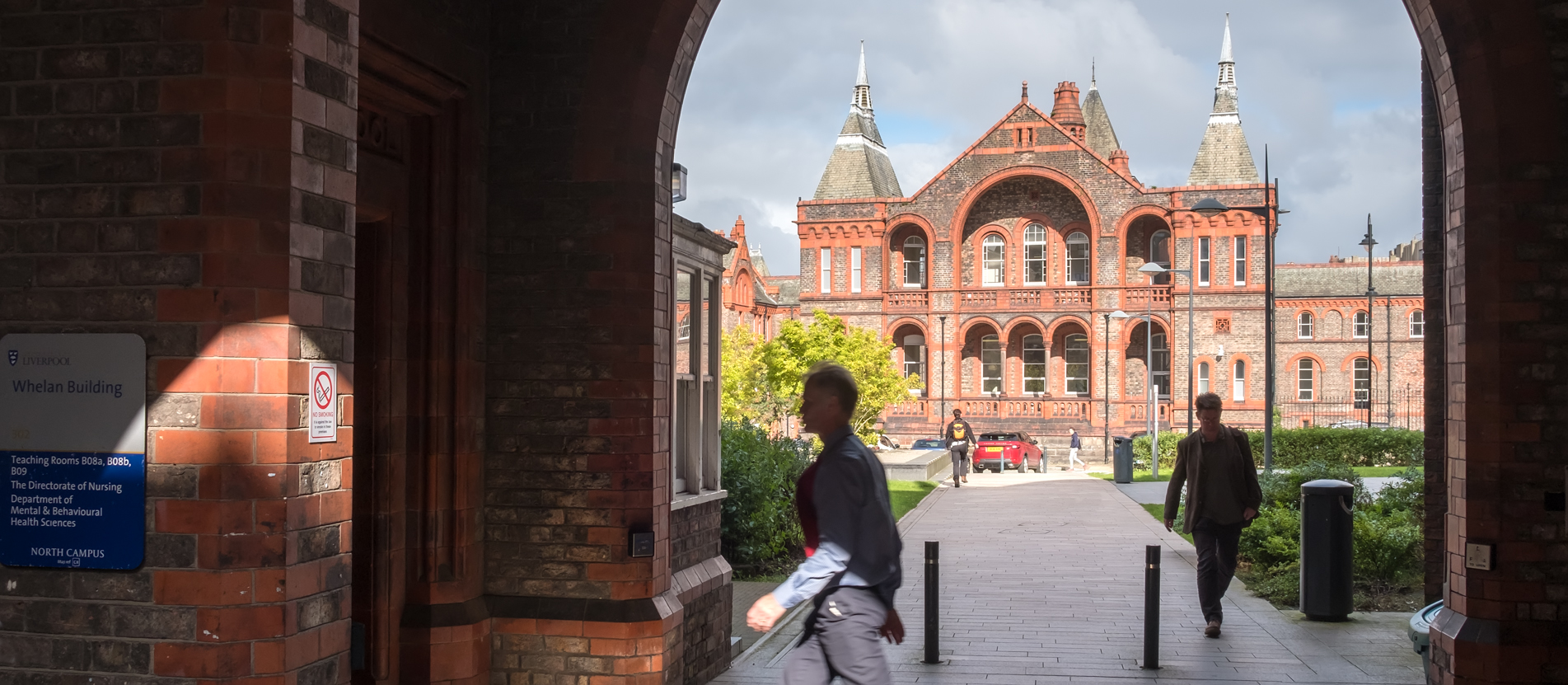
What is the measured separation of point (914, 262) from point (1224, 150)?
13.8 m

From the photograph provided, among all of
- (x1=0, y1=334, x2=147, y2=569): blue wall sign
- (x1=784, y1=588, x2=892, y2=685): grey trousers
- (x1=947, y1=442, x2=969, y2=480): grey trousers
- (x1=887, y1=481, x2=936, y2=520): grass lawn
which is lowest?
(x1=887, y1=481, x2=936, y2=520): grass lawn

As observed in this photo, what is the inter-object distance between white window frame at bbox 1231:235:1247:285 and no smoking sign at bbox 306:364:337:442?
52.4 metres

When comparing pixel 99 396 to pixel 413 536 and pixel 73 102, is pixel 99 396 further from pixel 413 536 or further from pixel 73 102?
pixel 413 536

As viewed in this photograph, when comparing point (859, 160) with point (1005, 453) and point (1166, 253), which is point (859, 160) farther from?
point (1005, 453)

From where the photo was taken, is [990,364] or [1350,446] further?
[990,364]

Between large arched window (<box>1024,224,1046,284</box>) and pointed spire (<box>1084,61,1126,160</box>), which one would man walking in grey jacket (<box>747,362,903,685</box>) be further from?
pointed spire (<box>1084,61,1126,160</box>)

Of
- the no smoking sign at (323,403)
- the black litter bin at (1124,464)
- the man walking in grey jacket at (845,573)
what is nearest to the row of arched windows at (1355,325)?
the black litter bin at (1124,464)

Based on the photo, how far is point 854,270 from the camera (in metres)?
56.3

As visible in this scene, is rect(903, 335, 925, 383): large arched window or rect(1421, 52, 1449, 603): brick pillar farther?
rect(903, 335, 925, 383): large arched window

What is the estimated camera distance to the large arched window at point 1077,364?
55.3 meters

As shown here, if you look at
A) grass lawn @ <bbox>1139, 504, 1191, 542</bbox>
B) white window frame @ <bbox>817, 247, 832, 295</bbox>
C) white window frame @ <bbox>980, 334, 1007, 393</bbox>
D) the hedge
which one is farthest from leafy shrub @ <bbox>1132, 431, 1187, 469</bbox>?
grass lawn @ <bbox>1139, 504, 1191, 542</bbox>

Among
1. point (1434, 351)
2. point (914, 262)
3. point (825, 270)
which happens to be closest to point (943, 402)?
point (914, 262)

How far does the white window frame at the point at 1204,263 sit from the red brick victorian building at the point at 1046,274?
0.25ft

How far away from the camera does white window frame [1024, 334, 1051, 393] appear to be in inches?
2218
